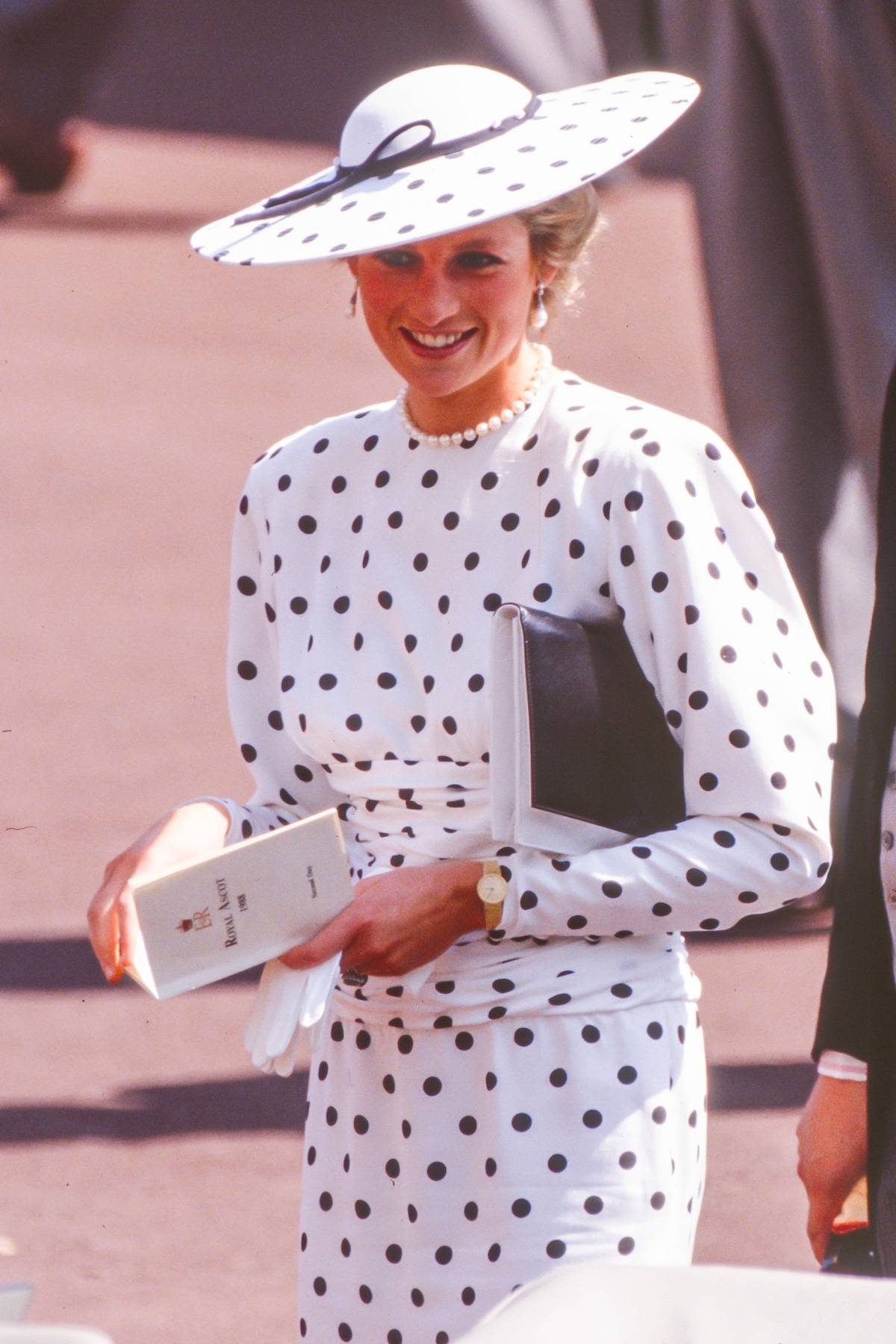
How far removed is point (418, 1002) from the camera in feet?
7.71

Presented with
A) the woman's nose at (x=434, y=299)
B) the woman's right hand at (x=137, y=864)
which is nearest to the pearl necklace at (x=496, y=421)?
the woman's nose at (x=434, y=299)

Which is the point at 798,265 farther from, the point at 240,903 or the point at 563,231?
the point at 240,903

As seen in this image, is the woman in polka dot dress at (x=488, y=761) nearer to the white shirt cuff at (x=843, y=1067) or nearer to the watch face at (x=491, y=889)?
the watch face at (x=491, y=889)

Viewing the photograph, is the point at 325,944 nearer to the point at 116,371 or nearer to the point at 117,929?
the point at 117,929

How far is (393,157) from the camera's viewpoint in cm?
240

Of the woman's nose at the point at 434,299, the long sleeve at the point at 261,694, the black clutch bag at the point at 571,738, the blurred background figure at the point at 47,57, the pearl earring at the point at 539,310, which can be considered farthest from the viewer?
the blurred background figure at the point at 47,57

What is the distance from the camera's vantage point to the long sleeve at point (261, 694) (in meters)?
2.59

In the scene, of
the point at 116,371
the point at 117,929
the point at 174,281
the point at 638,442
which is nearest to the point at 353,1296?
the point at 117,929

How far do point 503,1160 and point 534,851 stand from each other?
0.34 meters

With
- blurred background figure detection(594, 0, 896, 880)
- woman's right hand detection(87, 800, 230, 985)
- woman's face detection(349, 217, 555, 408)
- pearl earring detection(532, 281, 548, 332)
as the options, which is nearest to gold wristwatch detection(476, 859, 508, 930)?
woman's right hand detection(87, 800, 230, 985)

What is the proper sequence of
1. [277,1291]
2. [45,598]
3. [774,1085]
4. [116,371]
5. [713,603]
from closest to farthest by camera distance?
[713,603]
[277,1291]
[774,1085]
[45,598]
[116,371]

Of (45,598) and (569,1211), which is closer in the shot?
(569,1211)

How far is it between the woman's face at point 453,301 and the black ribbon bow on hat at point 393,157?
0.10 metres

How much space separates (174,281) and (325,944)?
10.3m
